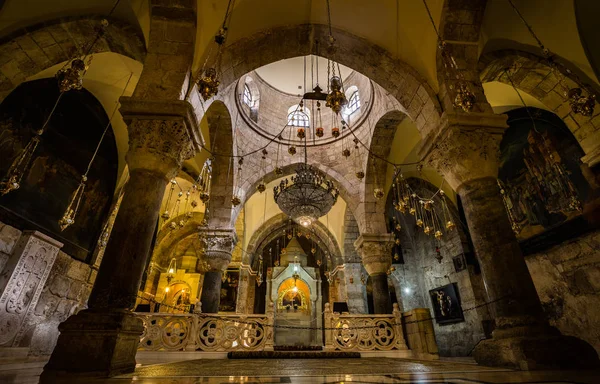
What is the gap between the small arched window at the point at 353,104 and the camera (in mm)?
10655

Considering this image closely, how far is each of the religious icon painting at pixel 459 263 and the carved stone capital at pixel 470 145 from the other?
6.23 m

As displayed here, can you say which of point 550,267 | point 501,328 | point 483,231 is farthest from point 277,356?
point 550,267

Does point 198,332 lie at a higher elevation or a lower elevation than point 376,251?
lower

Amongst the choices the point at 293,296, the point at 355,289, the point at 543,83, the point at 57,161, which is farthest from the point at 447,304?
the point at 57,161

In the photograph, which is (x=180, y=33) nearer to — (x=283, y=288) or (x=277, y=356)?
(x=277, y=356)

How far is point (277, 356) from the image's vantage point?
19.9 feet

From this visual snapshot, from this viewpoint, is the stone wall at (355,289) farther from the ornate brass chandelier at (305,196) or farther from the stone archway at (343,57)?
the stone archway at (343,57)

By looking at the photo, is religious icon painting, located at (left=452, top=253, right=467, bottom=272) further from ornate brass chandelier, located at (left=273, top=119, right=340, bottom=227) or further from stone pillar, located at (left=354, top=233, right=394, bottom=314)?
ornate brass chandelier, located at (left=273, top=119, right=340, bottom=227)

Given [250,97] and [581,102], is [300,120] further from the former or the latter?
[581,102]

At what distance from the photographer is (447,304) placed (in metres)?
10.1

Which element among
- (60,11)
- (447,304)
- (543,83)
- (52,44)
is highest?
(60,11)

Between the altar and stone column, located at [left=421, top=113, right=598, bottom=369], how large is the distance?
11.5 metres

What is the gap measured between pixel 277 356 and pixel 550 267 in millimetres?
6356

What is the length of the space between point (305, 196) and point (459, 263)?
6063 mm
